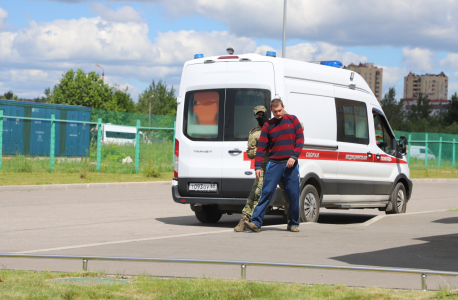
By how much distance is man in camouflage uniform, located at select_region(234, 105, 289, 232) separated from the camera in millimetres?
9208

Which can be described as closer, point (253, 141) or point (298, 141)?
point (298, 141)

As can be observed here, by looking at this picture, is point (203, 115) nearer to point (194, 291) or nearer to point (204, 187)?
point (204, 187)

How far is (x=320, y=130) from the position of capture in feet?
34.6

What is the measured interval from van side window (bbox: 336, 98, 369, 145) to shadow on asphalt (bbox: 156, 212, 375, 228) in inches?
63.0

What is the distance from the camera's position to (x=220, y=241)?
801 cm

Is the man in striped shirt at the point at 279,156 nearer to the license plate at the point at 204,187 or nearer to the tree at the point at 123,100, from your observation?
the license plate at the point at 204,187

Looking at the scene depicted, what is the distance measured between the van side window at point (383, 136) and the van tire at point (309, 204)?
218cm

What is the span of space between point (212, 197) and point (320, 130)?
207cm

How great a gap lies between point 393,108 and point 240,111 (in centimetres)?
8711

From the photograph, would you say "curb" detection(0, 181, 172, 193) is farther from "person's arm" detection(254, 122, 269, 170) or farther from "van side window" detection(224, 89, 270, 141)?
"person's arm" detection(254, 122, 269, 170)

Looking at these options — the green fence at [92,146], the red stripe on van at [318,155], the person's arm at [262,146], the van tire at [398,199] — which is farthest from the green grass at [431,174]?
the person's arm at [262,146]

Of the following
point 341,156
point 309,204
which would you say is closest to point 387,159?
point 341,156

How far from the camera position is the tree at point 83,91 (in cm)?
6141

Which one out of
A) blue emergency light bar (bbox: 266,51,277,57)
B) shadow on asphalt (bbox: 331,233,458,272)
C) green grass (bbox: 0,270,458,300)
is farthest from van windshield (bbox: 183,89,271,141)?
green grass (bbox: 0,270,458,300)
